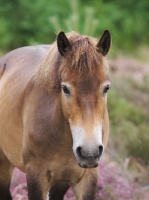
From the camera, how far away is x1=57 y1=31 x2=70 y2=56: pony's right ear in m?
4.64

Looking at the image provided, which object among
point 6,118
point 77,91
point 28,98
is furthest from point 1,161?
point 77,91

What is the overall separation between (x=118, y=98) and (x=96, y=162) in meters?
6.42

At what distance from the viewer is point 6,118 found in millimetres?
5719

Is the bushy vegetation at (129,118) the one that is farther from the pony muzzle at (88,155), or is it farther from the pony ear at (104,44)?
the pony muzzle at (88,155)

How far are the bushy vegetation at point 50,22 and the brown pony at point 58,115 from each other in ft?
37.5

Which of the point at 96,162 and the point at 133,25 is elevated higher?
the point at 96,162

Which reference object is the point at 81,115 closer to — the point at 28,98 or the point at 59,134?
the point at 59,134

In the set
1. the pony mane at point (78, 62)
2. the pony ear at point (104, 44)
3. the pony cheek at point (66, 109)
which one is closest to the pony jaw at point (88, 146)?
the pony cheek at point (66, 109)

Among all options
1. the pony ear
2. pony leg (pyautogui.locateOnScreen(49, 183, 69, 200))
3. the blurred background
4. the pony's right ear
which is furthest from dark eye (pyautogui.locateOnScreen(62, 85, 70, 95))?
the blurred background

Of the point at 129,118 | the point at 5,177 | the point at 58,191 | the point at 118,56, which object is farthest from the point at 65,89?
the point at 118,56

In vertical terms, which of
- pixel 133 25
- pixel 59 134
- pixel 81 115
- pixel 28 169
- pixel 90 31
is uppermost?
pixel 81 115

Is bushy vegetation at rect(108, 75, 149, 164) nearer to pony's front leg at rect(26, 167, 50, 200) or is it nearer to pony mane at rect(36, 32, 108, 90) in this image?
pony's front leg at rect(26, 167, 50, 200)

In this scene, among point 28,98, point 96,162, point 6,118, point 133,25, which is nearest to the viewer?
point 96,162

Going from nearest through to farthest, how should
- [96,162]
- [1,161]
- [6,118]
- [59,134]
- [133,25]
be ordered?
[96,162] < [59,134] < [6,118] < [1,161] < [133,25]
